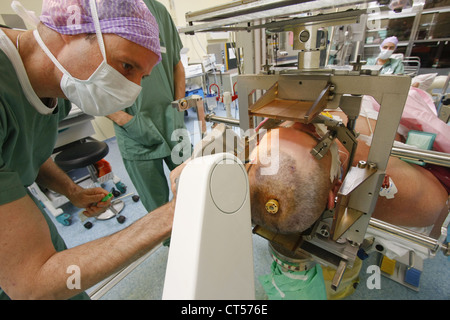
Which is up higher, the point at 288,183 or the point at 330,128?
the point at 330,128

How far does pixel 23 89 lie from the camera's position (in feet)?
2.36

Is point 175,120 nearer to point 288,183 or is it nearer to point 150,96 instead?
point 150,96

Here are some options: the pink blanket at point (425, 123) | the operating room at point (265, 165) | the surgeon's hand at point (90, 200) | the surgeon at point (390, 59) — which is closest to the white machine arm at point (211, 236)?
the operating room at point (265, 165)

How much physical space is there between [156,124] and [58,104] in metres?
0.55

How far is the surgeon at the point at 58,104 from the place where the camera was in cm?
52

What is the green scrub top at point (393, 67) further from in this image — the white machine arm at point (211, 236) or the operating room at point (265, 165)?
the white machine arm at point (211, 236)

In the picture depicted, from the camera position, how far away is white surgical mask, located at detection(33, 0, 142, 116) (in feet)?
2.26

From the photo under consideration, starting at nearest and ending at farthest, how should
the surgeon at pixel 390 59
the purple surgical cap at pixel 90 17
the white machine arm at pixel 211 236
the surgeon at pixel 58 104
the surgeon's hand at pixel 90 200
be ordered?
the white machine arm at pixel 211 236
the surgeon at pixel 58 104
the purple surgical cap at pixel 90 17
the surgeon's hand at pixel 90 200
the surgeon at pixel 390 59

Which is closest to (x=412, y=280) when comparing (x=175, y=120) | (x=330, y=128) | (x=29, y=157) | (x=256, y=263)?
(x=256, y=263)

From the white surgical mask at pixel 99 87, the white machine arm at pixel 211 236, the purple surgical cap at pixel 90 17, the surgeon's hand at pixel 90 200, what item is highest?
the purple surgical cap at pixel 90 17

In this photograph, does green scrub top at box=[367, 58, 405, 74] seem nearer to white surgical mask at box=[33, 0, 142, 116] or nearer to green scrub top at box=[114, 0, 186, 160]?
green scrub top at box=[114, 0, 186, 160]

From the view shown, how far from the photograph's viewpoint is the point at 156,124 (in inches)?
55.8

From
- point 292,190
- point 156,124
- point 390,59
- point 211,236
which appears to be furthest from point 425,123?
point 390,59

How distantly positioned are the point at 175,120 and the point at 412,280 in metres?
1.80
